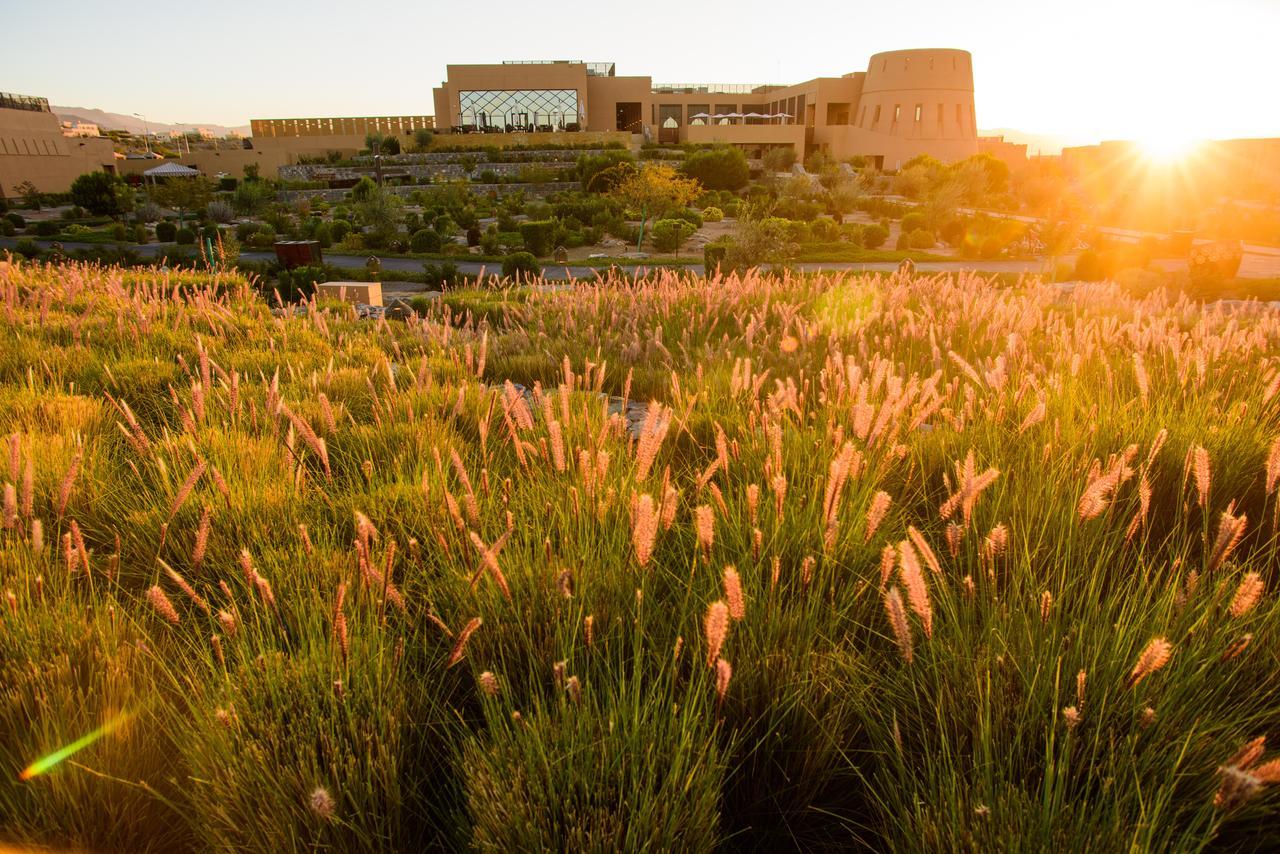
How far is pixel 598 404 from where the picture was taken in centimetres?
314

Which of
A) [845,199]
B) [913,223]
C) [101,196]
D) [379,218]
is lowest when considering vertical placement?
[913,223]

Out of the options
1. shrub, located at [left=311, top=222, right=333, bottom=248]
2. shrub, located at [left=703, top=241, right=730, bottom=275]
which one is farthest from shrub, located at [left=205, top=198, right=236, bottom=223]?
shrub, located at [left=703, top=241, right=730, bottom=275]

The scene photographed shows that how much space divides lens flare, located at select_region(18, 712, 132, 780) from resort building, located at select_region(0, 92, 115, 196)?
7509cm

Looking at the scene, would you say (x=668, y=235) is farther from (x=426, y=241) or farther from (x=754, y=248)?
(x=754, y=248)

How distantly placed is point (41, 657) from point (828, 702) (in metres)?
1.60

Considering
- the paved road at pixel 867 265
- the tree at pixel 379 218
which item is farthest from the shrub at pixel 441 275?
the tree at pixel 379 218

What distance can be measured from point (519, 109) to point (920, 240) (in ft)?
189

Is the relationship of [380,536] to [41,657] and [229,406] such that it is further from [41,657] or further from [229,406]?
[229,406]

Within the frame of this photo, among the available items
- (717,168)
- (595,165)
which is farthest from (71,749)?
(717,168)

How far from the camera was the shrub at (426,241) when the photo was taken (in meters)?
29.4

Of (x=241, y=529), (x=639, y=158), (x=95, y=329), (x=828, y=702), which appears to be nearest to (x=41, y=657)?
(x=241, y=529)

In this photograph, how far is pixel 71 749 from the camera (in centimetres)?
126

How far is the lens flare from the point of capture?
1.23 m

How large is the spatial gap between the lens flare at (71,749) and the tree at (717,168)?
48.3m
